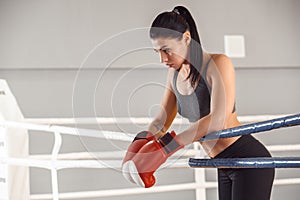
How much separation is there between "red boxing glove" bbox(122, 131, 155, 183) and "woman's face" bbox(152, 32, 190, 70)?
0.21m

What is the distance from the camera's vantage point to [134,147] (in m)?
1.43

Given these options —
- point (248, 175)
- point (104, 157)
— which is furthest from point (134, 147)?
point (248, 175)

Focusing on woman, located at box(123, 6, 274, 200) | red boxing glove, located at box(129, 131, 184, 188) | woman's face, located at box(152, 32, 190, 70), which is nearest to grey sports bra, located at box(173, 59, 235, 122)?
woman, located at box(123, 6, 274, 200)

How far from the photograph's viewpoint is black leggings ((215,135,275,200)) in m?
1.58

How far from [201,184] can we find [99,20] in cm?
103

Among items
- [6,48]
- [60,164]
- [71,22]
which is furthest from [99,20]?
[60,164]

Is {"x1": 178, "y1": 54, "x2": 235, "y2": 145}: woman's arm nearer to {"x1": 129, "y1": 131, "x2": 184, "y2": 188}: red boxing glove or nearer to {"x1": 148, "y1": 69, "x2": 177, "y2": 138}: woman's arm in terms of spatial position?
{"x1": 129, "y1": 131, "x2": 184, "y2": 188}: red boxing glove

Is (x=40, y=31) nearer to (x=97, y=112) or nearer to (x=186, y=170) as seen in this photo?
(x=186, y=170)

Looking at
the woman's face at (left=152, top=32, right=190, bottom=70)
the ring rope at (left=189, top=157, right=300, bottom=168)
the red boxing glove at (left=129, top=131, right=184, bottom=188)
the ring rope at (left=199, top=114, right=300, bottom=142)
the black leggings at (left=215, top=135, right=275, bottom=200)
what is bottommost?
the black leggings at (left=215, top=135, right=275, bottom=200)

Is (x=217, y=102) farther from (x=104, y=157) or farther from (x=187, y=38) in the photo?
(x=104, y=157)

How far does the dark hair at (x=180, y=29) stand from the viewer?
1386 mm

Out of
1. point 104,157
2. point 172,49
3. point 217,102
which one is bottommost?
point 104,157

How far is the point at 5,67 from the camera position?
2.85 m

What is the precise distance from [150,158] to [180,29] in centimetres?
36
